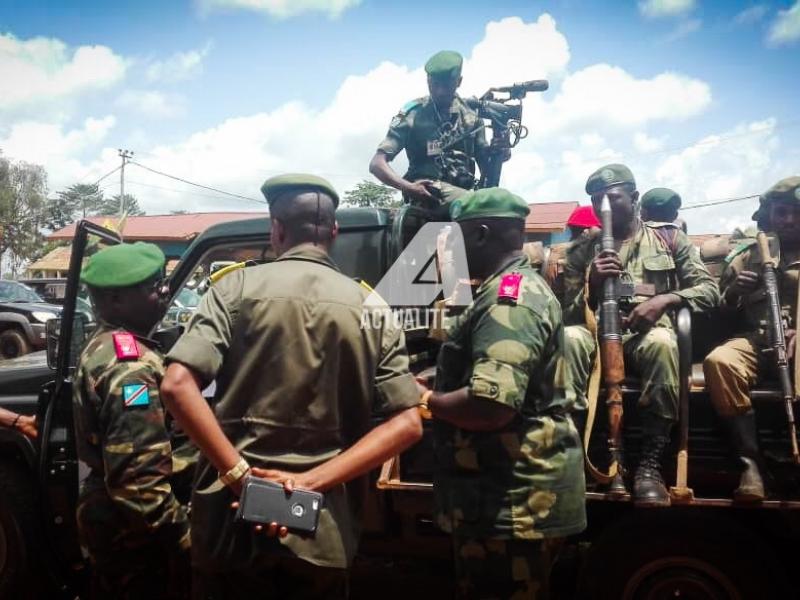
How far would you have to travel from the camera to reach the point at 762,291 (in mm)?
2852

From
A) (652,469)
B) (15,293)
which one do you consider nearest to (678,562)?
(652,469)

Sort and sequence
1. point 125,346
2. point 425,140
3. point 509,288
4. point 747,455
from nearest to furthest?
point 509,288 → point 125,346 → point 747,455 → point 425,140

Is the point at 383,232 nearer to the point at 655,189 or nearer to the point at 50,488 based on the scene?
the point at 50,488

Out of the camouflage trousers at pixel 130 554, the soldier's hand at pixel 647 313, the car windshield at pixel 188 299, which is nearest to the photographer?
the camouflage trousers at pixel 130 554

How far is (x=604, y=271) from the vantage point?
104 inches

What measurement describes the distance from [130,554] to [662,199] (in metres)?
4.18

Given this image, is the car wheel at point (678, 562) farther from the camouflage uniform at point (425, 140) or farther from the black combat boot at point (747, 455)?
the camouflage uniform at point (425, 140)

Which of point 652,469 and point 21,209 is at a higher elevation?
point 21,209

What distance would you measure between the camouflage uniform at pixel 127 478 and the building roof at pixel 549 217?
13.5 meters

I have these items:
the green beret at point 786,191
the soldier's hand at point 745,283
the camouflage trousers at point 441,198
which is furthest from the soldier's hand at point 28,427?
the green beret at point 786,191

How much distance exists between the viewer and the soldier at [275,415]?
1556 millimetres

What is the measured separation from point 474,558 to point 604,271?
4.29ft

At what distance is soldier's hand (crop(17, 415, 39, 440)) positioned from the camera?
2.78 metres

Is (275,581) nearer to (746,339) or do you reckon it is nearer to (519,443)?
(519,443)
